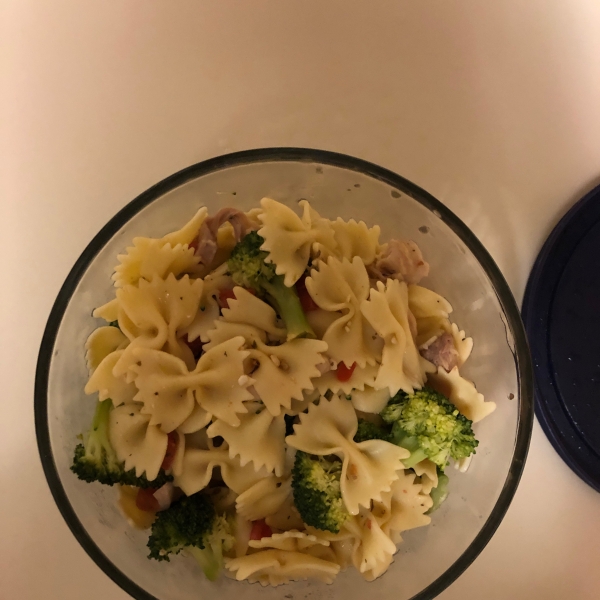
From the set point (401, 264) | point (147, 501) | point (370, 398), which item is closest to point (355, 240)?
point (401, 264)

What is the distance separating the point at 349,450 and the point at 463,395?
25cm

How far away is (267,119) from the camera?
1188 millimetres

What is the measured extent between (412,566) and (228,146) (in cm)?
96

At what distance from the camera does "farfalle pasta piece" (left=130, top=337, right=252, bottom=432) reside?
91 cm

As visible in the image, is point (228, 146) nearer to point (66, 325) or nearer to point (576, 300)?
point (66, 325)

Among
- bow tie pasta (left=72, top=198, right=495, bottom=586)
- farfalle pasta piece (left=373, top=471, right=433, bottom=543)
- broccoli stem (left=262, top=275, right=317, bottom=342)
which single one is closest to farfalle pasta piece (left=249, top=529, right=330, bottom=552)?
bow tie pasta (left=72, top=198, right=495, bottom=586)

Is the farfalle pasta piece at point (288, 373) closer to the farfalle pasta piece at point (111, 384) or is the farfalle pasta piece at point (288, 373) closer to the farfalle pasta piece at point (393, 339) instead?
the farfalle pasta piece at point (393, 339)

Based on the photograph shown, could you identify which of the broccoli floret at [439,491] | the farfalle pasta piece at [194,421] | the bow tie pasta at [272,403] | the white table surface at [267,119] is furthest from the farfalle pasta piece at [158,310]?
the broccoli floret at [439,491]

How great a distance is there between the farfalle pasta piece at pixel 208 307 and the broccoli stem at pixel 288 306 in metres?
0.09

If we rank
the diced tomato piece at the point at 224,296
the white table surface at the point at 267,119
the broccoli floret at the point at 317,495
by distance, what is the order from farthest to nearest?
the white table surface at the point at 267,119, the diced tomato piece at the point at 224,296, the broccoli floret at the point at 317,495

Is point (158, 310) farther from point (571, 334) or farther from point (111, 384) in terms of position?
point (571, 334)

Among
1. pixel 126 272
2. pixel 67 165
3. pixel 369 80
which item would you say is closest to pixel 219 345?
pixel 126 272

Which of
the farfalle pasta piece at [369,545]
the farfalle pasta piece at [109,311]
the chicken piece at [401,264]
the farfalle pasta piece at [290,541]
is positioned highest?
the farfalle pasta piece at [109,311]

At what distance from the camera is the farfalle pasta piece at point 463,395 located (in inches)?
39.4
